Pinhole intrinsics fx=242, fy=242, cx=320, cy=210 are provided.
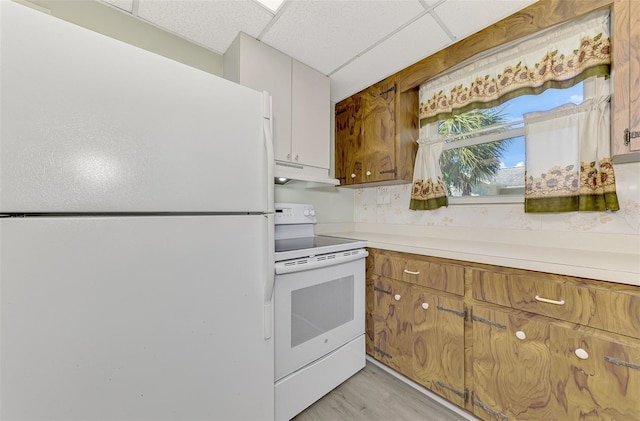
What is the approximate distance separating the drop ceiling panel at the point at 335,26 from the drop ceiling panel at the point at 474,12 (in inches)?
5.7

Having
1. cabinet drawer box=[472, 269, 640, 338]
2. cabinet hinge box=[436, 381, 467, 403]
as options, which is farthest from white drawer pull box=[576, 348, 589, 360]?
cabinet hinge box=[436, 381, 467, 403]

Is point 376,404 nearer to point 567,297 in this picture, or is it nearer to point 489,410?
point 489,410

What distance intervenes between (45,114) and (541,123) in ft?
7.25

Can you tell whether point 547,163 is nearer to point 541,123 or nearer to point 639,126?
point 541,123

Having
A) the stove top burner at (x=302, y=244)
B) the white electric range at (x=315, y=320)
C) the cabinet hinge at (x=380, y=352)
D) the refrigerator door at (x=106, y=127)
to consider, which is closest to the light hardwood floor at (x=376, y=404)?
the white electric range at (x=315, y=320)

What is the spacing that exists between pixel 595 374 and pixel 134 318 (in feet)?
5.42

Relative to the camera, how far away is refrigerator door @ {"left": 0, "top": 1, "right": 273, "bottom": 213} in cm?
65

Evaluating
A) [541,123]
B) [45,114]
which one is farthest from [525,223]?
[45,114]

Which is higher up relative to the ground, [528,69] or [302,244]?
[528,69]

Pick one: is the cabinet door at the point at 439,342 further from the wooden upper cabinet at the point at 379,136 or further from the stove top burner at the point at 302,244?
the wooden upper cabinet at the point at 379,136

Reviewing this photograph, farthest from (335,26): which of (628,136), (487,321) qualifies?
(487,321)

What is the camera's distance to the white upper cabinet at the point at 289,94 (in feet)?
5.11

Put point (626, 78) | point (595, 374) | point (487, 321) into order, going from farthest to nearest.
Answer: point (487, 321) < point (626, 78) < point (595, 374)

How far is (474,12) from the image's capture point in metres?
1.33
